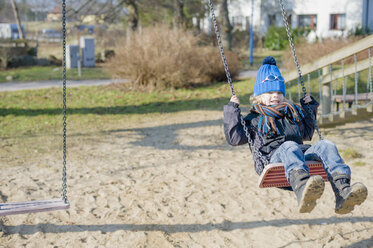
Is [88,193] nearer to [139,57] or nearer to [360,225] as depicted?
[360,225]

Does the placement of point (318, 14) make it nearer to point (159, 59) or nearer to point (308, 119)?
point (159, 59)

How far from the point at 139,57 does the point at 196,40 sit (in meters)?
1.94

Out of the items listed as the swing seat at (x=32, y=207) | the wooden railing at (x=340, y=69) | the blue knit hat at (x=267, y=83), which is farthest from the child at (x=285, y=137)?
the wooden railing at (x=340, y=69)

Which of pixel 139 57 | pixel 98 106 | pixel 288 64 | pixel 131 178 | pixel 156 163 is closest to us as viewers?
pixel 131 178

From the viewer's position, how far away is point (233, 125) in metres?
3.35

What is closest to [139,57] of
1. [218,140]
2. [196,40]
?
[196,40]

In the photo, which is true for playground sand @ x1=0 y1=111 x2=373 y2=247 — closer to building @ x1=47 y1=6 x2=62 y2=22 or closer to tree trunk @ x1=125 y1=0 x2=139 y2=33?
building @ x1=47 y1=6 x2=62 y2=22

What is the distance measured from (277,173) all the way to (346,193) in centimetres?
47

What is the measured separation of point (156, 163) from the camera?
6340 mm

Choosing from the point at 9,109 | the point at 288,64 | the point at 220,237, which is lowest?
the point at 220,237

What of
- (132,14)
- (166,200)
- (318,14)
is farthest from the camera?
(318,14)

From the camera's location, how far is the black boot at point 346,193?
110 inches

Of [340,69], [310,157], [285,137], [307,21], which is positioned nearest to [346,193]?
[310,157]

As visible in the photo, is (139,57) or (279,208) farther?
(139,57)
